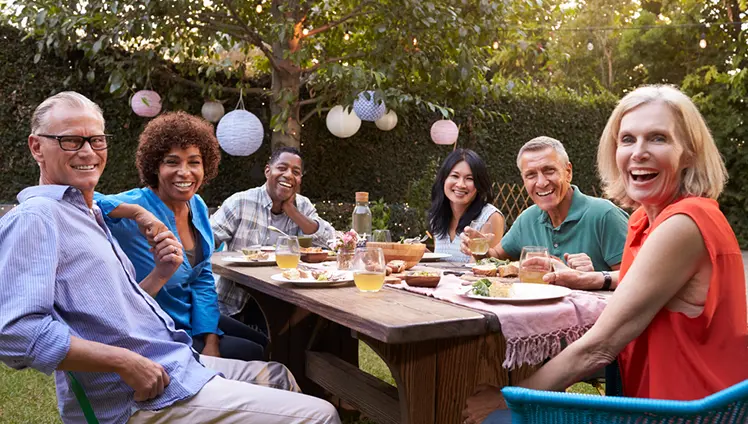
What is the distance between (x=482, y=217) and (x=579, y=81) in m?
17.2

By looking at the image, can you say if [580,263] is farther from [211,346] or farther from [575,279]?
[211,346]

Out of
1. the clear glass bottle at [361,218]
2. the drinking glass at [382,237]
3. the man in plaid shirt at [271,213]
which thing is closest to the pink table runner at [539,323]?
the drinking glass at [382,237]

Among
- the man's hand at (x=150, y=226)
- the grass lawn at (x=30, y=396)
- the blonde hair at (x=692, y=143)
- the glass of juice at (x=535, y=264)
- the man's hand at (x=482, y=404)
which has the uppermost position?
the blonde hair at (x=692, y=143)

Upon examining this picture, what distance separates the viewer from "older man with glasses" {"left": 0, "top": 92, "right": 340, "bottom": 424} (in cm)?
153

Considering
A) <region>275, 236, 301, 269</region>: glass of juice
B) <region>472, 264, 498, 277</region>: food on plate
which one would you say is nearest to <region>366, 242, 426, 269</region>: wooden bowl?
<region>472, 264, 498, 277</region>: food on plate

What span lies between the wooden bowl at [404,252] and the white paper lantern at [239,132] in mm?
4589

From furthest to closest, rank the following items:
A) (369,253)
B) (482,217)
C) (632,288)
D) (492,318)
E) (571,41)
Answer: (571,41) → (482,217) → (369,253) → (492,318) → (632,288)

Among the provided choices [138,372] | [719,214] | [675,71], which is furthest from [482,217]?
[675,71]

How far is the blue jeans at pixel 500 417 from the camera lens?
175cm

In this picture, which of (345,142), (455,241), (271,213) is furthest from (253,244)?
(345,142)

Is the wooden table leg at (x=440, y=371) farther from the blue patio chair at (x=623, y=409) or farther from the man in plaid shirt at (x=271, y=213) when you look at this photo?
the man in plaid shirt at (x=271, y=213)

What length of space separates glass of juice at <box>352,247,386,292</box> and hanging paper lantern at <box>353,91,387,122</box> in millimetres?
5238

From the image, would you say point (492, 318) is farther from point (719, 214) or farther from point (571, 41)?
point (571, 41)

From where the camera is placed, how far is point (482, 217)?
4.08 m
